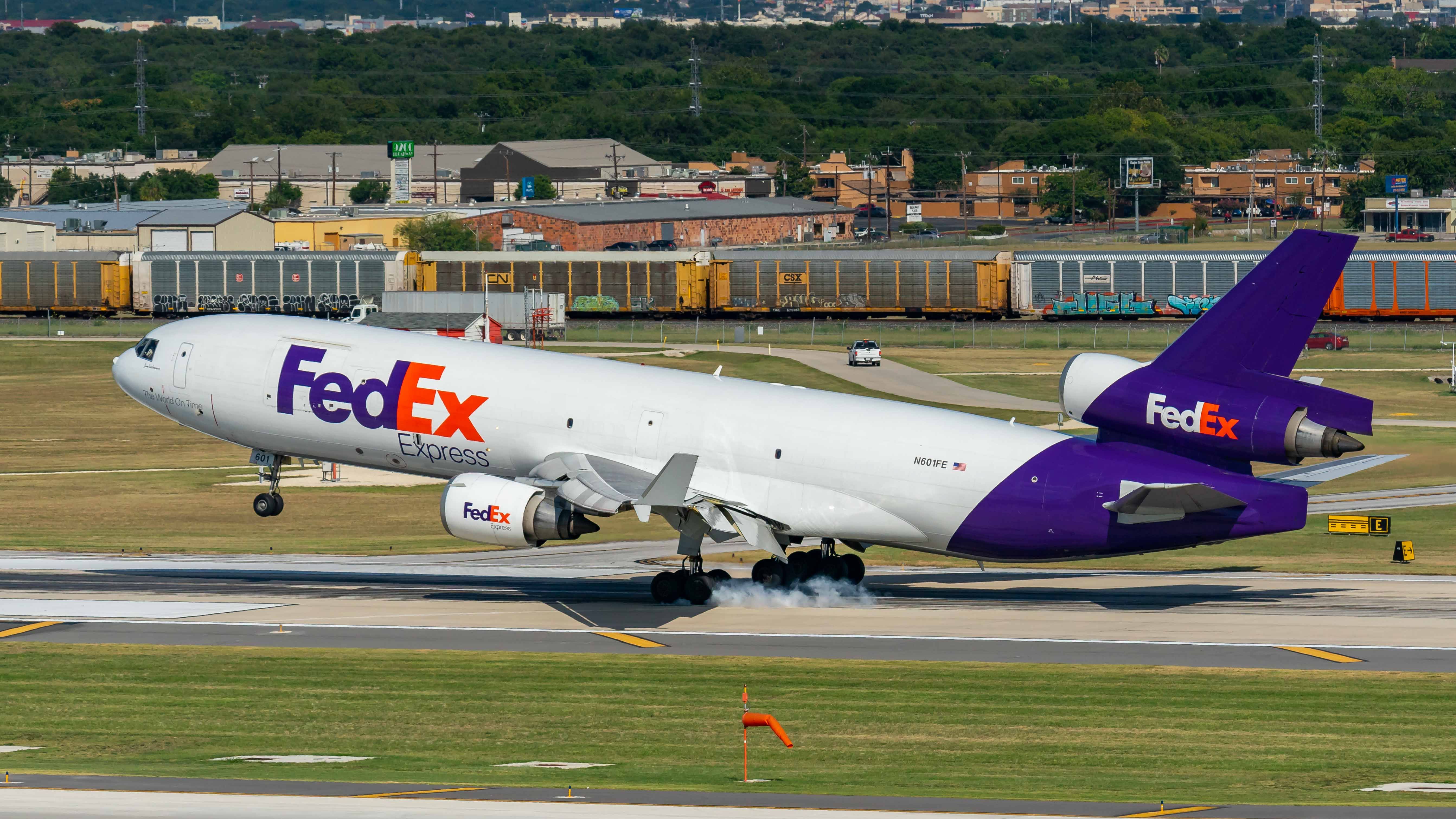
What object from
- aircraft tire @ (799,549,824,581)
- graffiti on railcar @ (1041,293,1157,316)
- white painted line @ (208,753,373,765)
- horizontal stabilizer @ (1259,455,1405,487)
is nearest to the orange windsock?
white painted line @ (208,753,373,765)

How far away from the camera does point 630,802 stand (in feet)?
85.9

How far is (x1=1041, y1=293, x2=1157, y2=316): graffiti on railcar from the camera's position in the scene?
140m

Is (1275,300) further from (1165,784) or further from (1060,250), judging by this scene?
(1060,250)

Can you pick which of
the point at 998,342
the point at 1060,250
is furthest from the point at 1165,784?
the point at 1060,250

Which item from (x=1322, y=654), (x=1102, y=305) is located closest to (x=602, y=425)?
(x=1322, y=654)

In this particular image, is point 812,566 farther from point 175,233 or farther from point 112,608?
point 175,233

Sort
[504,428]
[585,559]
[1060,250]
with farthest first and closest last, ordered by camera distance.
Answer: [1060,250], [585,559], [504,428]

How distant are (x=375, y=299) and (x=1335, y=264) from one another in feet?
388

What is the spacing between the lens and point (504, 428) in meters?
45.0

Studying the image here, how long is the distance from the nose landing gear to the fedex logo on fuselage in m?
2.58

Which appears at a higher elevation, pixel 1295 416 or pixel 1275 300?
pixel 1275 300

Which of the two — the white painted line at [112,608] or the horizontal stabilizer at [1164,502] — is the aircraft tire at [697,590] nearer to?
the horizontal stabilizer at [1164,502]

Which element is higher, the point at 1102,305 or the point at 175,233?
the point at 175,233

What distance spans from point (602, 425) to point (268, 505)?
10264 millimetres
